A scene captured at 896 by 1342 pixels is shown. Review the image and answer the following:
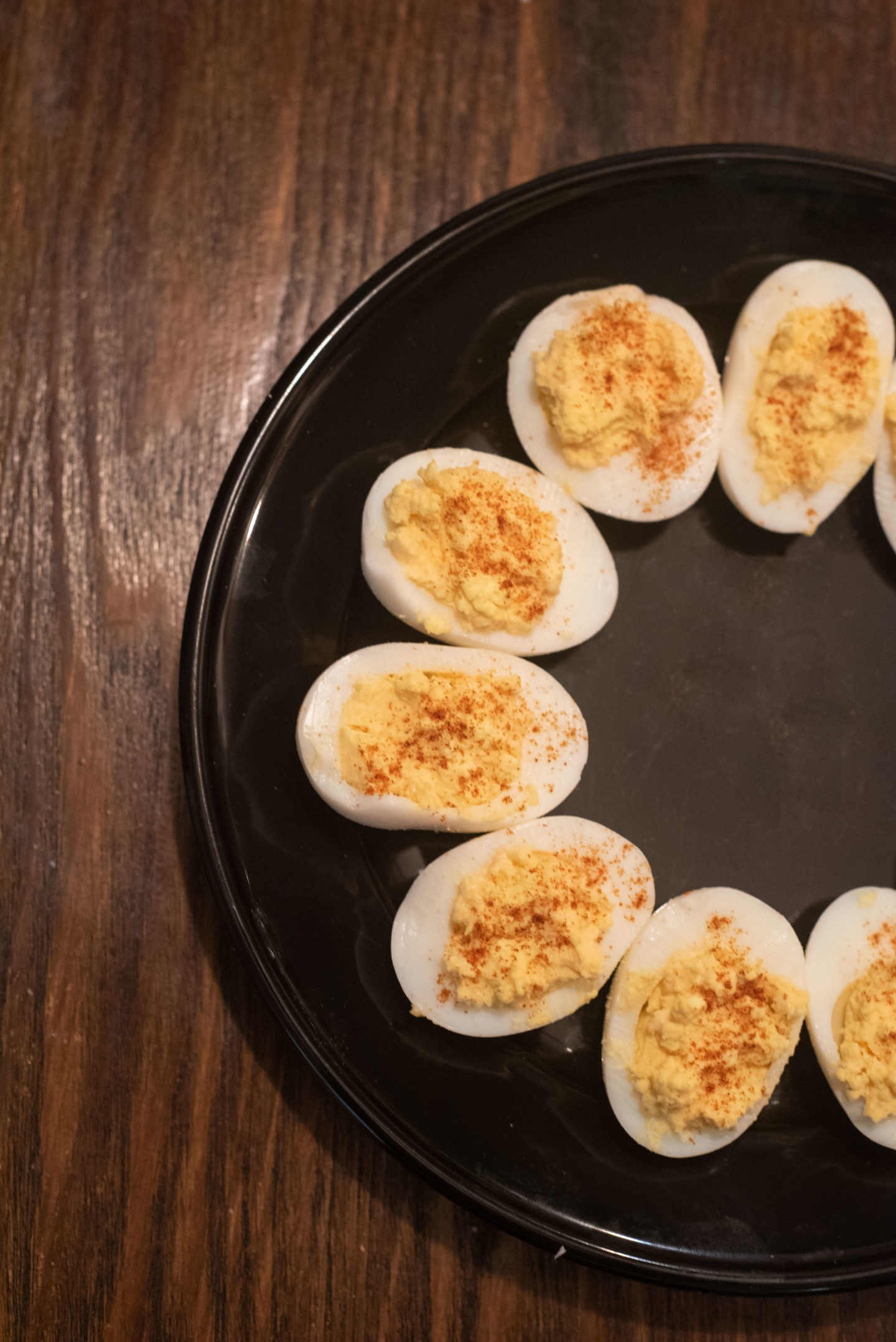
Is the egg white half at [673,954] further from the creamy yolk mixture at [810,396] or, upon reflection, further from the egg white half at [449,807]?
the creamy yolk mixture at [810,396]

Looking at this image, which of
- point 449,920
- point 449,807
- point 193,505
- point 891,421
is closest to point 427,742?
point 449,807

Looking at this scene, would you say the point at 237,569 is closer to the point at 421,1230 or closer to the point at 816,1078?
the point at 421,1230

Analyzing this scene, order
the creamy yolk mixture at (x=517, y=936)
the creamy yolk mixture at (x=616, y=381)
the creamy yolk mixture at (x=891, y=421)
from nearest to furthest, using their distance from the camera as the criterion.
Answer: the creamy yolk mixture at (x=517, y=936), the creamy yolk mixture at (x=616, y=381), the creamy yolk mixture at (x=891, y=421)

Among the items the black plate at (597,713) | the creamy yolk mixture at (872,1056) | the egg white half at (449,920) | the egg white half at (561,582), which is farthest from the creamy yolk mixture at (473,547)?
the creamy yolk mixture at (872,1056)

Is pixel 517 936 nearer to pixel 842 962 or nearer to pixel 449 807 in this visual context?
pixel 449 807

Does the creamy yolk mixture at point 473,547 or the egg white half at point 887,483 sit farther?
the egg white half at point 887,483

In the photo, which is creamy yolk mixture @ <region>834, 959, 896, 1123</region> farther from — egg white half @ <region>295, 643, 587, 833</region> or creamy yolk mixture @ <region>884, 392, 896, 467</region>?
creamy yolk mixture @ <region>884, 392, 896, 467</region>

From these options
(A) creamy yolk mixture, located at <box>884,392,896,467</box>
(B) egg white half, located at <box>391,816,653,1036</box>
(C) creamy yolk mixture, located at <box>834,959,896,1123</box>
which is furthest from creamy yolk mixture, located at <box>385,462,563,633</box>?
(C) creamy yolk mixture, located at <box>834,959,896,1123</box>
